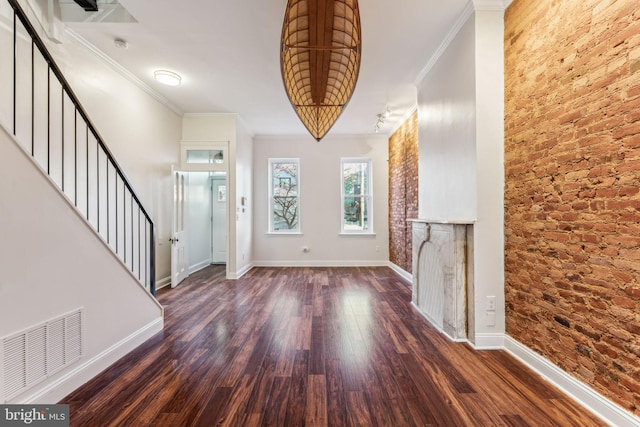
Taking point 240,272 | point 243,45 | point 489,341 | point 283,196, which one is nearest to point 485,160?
point 489,341

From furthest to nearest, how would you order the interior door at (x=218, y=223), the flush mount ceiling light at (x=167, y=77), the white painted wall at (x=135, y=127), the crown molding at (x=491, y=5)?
the interior door at (x=218, y=223)
the flush mount ceiling light at (x=167, y=77)
the white painted wall at (x=135, y=127)
the crown molding at (x=491, y=5)

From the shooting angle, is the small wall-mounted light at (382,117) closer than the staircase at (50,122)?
No

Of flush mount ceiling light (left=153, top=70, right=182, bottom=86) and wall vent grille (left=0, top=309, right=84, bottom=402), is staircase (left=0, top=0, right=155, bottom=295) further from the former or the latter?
flush mount ceiling light (left=153, top=70, right=182, bottom=86)

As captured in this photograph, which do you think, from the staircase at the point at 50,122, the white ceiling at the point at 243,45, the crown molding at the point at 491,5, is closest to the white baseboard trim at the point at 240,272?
the staircase at the point at 50,122

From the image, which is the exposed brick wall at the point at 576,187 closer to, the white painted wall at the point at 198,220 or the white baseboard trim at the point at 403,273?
the white baseboard trim at the point at 403,273

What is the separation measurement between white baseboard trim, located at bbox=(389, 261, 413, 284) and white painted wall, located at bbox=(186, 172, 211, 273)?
419cm

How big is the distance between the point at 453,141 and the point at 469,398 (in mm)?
2143

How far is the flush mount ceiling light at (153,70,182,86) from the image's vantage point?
341cm

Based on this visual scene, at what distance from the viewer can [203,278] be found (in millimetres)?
5047

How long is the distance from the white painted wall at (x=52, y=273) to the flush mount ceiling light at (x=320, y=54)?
189 centimetres

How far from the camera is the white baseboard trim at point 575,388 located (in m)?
1.41

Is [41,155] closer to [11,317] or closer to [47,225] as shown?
[47,225]

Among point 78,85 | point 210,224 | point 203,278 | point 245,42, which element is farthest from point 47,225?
point 210,224

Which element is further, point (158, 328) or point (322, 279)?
point (322, 279)
